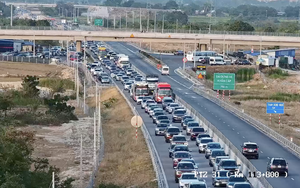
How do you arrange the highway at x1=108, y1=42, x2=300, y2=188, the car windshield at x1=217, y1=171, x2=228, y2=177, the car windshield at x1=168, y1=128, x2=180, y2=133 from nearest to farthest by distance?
the car windshield at x1=217, y1=171, x2=228, y2=177 → the highway at x1=108, y1=42, x2=300, y2=188 → the car windshield at x1=168, y1=128, x2=180, y2=133

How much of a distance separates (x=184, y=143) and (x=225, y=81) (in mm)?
30305

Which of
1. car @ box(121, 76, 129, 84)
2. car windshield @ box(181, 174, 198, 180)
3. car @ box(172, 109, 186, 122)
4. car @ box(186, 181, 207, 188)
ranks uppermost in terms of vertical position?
car @ box(186, 181, 207, 188)

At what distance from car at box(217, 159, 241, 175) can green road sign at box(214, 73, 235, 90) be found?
38.1 m

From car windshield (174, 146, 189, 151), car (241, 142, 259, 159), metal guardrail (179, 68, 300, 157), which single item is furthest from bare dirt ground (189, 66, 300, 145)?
car windshield (174, 146, 189, 151)

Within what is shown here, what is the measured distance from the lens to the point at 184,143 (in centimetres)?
5056

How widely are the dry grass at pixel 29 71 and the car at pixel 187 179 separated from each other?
75391mm

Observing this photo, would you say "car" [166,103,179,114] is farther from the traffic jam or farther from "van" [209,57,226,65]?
"van" [209,57,226,65]

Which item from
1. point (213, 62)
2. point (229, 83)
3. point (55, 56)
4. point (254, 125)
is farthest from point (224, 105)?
point (55, 56)

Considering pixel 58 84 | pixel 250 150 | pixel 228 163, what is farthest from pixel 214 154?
pixel 58 84

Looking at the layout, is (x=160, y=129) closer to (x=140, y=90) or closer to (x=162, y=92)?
(x=162, y=92)

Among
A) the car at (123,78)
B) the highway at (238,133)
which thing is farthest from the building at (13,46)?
the highway at (238,133)

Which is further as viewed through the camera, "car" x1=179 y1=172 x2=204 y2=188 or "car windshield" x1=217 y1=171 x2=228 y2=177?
"car windshield" x1=217 y1=171 x2=228 y2=177

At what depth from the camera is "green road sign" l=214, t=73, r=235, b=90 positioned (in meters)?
79.8

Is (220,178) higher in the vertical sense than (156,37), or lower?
higher
